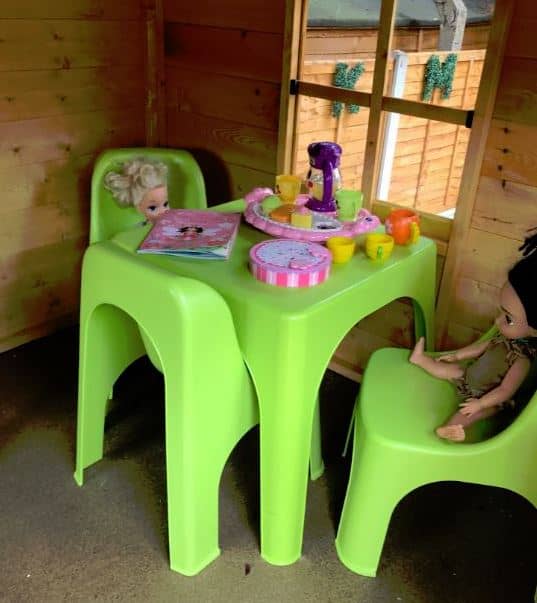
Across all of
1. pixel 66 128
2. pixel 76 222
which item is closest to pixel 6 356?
pixel 76 222

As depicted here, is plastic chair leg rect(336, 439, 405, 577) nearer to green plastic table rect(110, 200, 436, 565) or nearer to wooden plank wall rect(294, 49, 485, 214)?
green plastic table rect(110, 200, 436, 565)

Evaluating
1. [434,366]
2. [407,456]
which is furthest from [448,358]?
[407,456]

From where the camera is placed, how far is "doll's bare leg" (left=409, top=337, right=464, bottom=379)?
129cm

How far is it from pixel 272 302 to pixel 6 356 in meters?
1.16

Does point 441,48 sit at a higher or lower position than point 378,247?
higher

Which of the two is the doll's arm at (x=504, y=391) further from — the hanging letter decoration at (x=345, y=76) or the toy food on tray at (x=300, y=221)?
the hanging letter decoration at (x=345, y=76)

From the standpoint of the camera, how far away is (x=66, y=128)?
1802 mm

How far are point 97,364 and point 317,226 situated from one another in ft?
1.79

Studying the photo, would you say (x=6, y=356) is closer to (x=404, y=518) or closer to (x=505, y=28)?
(x=404, y=518)

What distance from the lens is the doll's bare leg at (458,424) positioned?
1.11 m

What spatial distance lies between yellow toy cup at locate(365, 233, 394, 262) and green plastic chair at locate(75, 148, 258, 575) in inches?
13.7

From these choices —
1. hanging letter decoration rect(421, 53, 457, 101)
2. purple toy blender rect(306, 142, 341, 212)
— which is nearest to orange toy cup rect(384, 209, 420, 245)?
purple toy blender rect(306, 142, 341, 212)

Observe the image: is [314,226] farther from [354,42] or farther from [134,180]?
[354,42]

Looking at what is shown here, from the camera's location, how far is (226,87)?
5.81 feet
